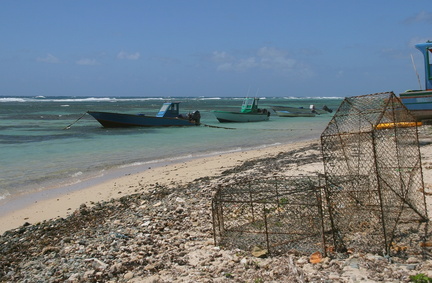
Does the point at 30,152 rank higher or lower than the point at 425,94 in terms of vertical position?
lower

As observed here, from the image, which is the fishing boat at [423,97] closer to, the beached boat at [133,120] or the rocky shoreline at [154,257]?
the rocky shoreline at [154,257]

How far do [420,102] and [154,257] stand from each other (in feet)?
44.1

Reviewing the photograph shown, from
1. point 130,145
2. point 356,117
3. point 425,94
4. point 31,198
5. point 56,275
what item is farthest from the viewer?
point 130,145

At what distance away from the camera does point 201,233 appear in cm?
520

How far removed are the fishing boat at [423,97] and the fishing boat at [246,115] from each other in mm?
18936

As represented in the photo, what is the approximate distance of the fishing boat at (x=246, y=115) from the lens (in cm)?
3350

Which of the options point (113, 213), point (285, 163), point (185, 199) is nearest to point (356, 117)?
point (185, 199)

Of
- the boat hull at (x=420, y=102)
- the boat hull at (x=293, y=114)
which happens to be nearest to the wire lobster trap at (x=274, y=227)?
the boat hull at (x=420, y=102)

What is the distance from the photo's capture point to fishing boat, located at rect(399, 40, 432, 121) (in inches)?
583

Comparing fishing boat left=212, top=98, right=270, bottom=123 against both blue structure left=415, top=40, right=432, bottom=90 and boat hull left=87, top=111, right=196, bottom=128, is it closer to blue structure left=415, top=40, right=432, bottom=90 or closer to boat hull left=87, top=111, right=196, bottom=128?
boat hull left=87, top=111, right=196, bottom=128

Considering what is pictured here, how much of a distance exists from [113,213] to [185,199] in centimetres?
123

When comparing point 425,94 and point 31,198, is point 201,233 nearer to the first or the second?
point 31,198

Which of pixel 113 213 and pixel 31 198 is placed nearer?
pixel 113 213

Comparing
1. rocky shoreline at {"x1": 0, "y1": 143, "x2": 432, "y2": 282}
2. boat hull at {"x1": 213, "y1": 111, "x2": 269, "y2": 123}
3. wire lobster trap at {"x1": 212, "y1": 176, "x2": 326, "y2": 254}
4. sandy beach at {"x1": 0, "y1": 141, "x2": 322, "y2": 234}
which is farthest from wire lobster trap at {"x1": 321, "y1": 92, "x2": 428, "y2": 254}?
boat hull at {"x1": 213, "y1": 111, "x2": 269, "y2": 123}
